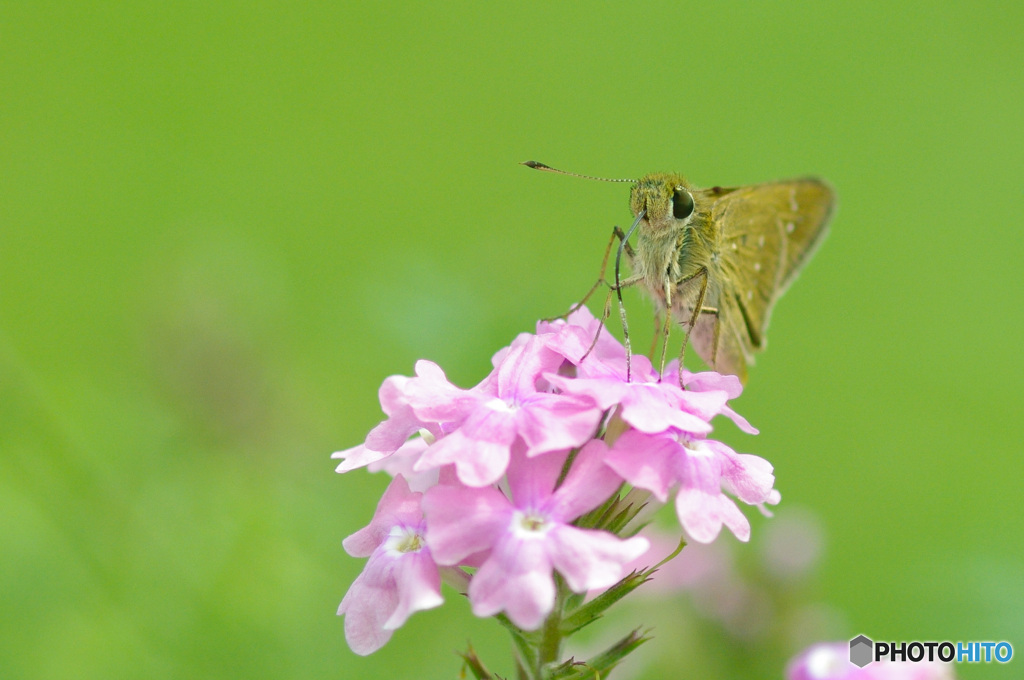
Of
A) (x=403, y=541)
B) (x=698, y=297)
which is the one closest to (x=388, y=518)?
(x=403, y=541)

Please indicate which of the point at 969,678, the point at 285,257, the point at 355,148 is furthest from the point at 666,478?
the point at 355,148

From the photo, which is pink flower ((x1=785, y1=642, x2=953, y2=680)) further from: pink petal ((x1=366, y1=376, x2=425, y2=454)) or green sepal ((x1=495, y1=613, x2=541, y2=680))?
pink petal ((x1=366, y1=376, x2=425, y2=454))

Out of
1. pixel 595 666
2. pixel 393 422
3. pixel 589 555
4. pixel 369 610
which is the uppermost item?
pixel 393 422

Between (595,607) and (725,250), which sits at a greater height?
(725,250)

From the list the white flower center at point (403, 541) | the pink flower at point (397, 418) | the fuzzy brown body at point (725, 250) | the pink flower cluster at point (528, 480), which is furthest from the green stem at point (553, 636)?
the fuzzy brown body at point (725, 250)

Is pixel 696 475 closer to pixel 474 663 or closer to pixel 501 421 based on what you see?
pixel 501 421

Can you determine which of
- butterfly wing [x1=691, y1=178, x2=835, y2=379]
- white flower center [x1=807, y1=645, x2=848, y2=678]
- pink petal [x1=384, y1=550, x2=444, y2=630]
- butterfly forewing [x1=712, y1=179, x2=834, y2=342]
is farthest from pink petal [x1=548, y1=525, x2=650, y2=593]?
butterfly forewing [x1=712, y1=179, x2=834, y2=342]

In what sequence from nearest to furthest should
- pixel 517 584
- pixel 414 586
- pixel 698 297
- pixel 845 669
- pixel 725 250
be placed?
pixel 517 584 → pixel 414 586 → pixel 845 669 → pixel 698 297 → pixel 725 250
